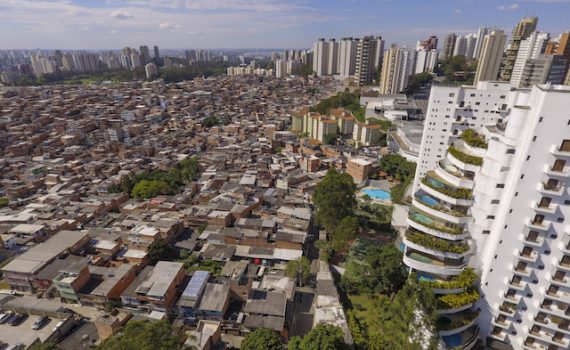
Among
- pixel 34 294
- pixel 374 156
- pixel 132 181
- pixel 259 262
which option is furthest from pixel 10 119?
pixel 374 156

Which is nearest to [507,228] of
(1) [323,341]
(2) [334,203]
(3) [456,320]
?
(3) [456,320]

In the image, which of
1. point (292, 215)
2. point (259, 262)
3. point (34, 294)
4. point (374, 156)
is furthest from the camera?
point (374, 156)

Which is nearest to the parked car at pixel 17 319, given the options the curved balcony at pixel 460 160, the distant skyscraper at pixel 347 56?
the curved balcony at pixel 460 160

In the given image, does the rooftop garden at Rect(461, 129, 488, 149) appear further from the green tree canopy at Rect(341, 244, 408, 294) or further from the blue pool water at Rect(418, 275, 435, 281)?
the green tree canopy at Rect(341, 244, 408, 294)

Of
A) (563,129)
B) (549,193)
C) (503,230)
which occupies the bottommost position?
(503,230)

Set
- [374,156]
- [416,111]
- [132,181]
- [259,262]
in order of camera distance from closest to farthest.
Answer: [259,262]
[132,181]
[374,156]
[416,111]

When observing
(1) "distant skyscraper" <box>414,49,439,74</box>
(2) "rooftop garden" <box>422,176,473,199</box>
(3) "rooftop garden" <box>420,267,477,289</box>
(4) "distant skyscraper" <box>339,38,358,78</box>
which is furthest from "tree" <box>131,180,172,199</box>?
(4) "distant skyscraper" <box>339,38,358,78</box>

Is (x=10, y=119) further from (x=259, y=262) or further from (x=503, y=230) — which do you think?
(x=503, y=230)

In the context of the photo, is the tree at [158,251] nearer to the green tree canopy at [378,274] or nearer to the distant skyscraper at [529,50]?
the green tree canopy at [378,274]
